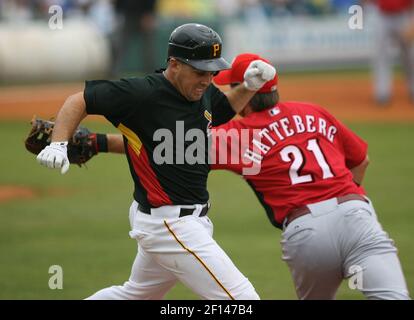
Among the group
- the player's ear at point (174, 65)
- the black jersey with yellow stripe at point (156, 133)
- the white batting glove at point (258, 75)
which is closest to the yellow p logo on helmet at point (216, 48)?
the player's ear at point (174, 65)

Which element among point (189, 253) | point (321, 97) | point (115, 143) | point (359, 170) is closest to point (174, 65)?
point (115, 143)

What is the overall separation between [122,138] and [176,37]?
2.76ft

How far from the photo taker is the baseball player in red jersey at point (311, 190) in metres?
5.29

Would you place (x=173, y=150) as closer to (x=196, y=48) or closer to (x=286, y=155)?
(x=196, y=48)

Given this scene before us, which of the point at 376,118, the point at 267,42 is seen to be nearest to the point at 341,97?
the point at 376,118

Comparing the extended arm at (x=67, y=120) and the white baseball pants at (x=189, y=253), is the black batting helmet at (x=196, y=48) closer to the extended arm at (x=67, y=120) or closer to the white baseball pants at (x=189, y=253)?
the extended arm at (x=67, y=120)

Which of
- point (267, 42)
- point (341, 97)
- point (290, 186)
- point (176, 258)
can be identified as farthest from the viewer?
point (267, 42)

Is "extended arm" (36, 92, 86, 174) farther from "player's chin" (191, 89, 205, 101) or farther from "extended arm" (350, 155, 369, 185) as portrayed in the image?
"extended arm" (350, 155, 369, 185)

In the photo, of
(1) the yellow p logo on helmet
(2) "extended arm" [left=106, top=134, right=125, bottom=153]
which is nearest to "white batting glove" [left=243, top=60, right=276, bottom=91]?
(1) the yellow p logo on helmet

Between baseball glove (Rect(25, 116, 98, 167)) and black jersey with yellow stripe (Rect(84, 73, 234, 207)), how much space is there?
2.05 ft

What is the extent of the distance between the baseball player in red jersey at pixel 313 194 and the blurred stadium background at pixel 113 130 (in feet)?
6.08

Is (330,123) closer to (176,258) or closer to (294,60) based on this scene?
(176,258)

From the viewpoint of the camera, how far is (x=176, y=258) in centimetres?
520

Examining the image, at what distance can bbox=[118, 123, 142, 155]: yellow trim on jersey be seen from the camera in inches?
210
